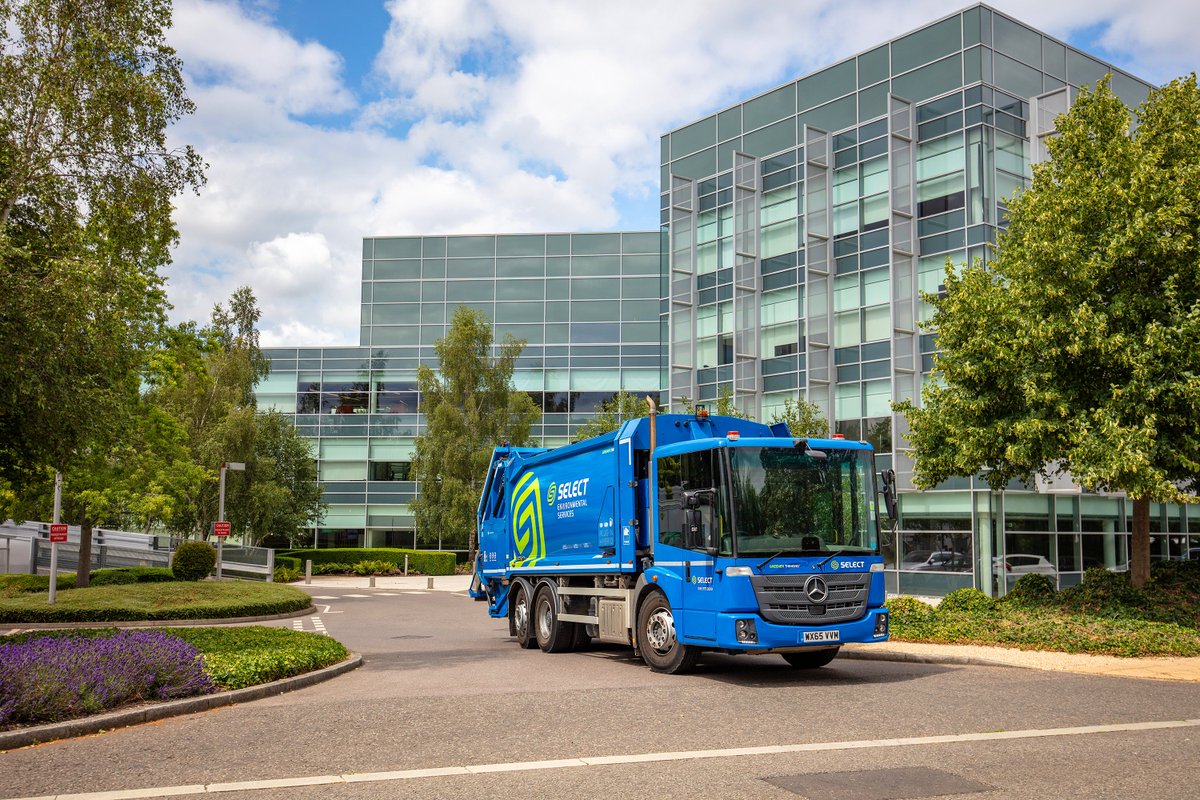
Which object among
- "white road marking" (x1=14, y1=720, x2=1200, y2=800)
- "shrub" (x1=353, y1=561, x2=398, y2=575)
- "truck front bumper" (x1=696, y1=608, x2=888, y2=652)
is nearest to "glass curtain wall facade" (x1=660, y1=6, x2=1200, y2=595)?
"truck front bumper" (x1=696, y1=608, x2=888, y2=652)

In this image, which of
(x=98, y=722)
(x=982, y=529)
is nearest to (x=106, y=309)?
(x=98, y=722)

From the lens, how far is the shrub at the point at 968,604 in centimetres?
1808

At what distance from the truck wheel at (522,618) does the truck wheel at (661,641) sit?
374cm

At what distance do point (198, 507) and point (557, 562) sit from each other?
34.7 m

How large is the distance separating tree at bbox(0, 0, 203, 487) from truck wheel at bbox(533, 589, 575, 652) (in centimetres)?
713

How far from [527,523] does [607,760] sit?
10192 millimetres

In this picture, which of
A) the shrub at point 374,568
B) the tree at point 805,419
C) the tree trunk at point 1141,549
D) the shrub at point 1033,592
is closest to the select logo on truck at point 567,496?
the shrub at point 1033,592

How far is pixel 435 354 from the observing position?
5784 centimetres

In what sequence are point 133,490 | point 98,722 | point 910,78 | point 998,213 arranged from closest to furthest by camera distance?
point 98,722
point 133,490
point 998,213
point 910,78

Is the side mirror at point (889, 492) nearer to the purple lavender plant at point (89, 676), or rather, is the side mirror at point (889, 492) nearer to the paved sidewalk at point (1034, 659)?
the paved sidewalk at point (1034, 659)

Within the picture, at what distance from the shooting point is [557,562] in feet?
54.1

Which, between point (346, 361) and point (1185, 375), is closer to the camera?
point (1185, 375)

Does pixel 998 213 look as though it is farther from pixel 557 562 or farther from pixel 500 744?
pixel 500 744

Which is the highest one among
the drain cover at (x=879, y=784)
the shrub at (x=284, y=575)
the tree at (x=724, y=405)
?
the tree at (x=724, y=405)
